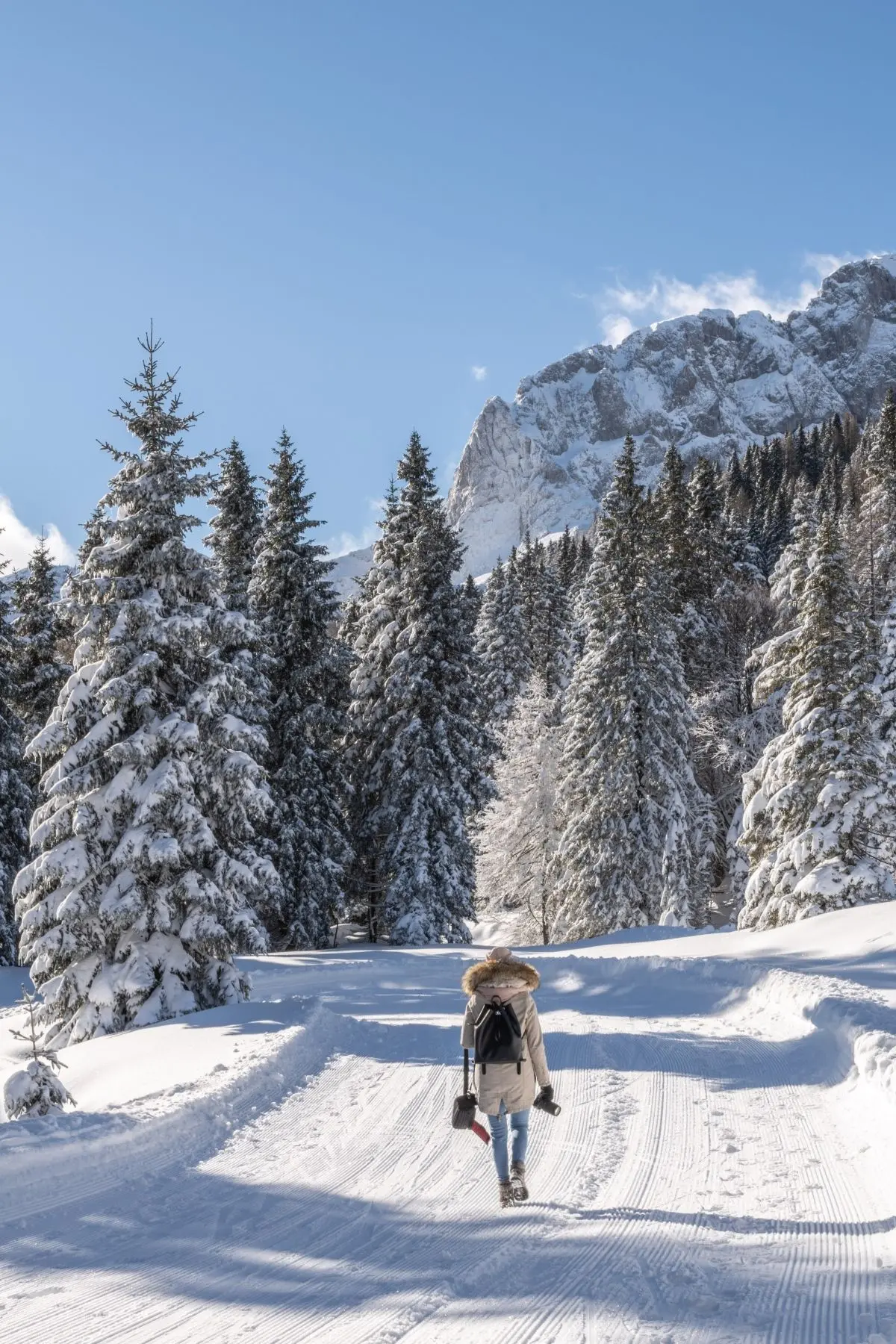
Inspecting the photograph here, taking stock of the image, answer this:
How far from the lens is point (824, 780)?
2102cm

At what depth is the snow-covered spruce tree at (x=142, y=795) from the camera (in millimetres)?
16250

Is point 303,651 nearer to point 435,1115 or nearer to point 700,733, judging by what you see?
point 700,733

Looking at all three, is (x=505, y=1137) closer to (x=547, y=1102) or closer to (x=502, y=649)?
(x=547, y=1102)

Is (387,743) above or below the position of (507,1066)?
above

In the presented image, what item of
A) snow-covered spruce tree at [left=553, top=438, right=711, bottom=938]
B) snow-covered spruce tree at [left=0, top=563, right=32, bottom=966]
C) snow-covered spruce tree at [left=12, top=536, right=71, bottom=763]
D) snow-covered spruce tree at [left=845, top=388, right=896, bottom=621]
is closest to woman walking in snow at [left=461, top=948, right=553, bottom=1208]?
snow-covered spruce tree at [left=553, top=438, right=711, bottom=938]

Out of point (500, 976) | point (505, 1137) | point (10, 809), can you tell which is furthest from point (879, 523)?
point (505, 1137)

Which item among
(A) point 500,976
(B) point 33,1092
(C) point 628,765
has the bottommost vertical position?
(B) point 33,1092

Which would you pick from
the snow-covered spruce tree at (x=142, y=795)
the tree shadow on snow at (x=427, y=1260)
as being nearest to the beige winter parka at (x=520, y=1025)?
the tree shadow on snow at (x=427, y=1260)

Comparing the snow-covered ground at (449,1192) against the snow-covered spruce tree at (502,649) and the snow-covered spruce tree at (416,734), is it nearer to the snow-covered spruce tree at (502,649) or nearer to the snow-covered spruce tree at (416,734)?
the snow-covered spruce tree at (416,734)

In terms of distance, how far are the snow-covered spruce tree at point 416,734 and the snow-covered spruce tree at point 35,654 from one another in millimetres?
9393

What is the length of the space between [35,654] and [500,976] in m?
26.9

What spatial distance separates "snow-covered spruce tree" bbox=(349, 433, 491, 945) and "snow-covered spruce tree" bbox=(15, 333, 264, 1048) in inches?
396

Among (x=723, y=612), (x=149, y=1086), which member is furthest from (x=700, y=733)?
(x=149, y=1086)

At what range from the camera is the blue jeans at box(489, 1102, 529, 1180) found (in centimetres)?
657
